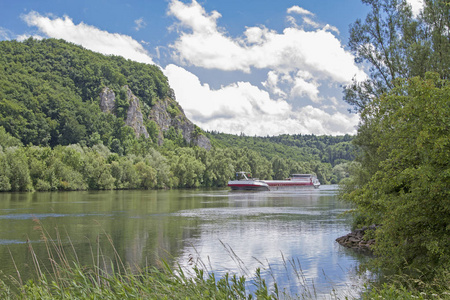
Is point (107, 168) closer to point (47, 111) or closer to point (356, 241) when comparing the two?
point (47, 111)

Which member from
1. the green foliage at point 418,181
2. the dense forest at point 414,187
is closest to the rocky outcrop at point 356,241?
the dense forest at point 414,187

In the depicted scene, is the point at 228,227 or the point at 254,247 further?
the point at 228,227

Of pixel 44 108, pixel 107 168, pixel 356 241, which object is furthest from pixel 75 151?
pixel 356 241

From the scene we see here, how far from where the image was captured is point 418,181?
12242 mm

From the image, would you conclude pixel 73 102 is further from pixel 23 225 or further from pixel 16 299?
pixel 16 299

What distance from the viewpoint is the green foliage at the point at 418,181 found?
1170 centimetres

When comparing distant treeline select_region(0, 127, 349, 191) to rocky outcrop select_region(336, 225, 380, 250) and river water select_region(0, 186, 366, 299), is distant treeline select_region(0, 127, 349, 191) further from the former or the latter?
rocky outcrop select_region(336, 225, 380, 250)

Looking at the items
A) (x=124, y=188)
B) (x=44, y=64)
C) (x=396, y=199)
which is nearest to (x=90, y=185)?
(x=124, y=188)

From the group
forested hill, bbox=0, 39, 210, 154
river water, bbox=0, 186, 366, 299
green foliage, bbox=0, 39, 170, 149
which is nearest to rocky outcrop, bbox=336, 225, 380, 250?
river water, bbox=0, 186, 366, 299

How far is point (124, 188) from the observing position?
9906 cm

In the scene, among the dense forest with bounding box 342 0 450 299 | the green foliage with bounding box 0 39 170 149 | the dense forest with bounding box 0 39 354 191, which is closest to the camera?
the dense forest with bounding box 342 0 450 299

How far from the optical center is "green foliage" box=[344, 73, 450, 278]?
1170cm

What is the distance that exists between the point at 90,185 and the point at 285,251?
7528cm

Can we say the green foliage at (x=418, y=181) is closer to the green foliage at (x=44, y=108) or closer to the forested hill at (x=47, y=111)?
the forested hill at (x=47, y=111)
